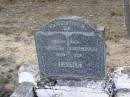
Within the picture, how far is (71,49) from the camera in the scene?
6.35 meters

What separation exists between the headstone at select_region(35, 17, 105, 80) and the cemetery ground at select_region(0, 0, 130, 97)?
141cm

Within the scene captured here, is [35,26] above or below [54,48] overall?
below

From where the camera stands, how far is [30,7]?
11.7 meters

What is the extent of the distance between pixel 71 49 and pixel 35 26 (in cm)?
405

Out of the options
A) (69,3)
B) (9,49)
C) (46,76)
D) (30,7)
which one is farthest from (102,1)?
(46,76)

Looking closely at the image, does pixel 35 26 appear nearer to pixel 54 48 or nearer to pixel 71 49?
pixel 54 48

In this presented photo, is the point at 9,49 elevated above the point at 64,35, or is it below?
below

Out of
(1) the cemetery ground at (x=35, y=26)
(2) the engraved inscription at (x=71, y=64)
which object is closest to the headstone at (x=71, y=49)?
(2) the engraved inscription at (x=71, y=64)

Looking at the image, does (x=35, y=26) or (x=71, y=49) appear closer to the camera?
(x=71, y=49)

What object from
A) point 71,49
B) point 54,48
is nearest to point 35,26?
point 54,48

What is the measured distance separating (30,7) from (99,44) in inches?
232

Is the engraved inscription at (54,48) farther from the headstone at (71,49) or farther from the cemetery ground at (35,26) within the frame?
the cemetery ground at (35,26)

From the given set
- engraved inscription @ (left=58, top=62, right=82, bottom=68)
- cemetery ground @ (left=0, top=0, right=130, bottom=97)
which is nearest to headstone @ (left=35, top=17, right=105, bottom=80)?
engraved inscription @ (left=58, top=62, right=82, bottom=68)

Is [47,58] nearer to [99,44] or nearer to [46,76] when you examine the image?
[46,76]
